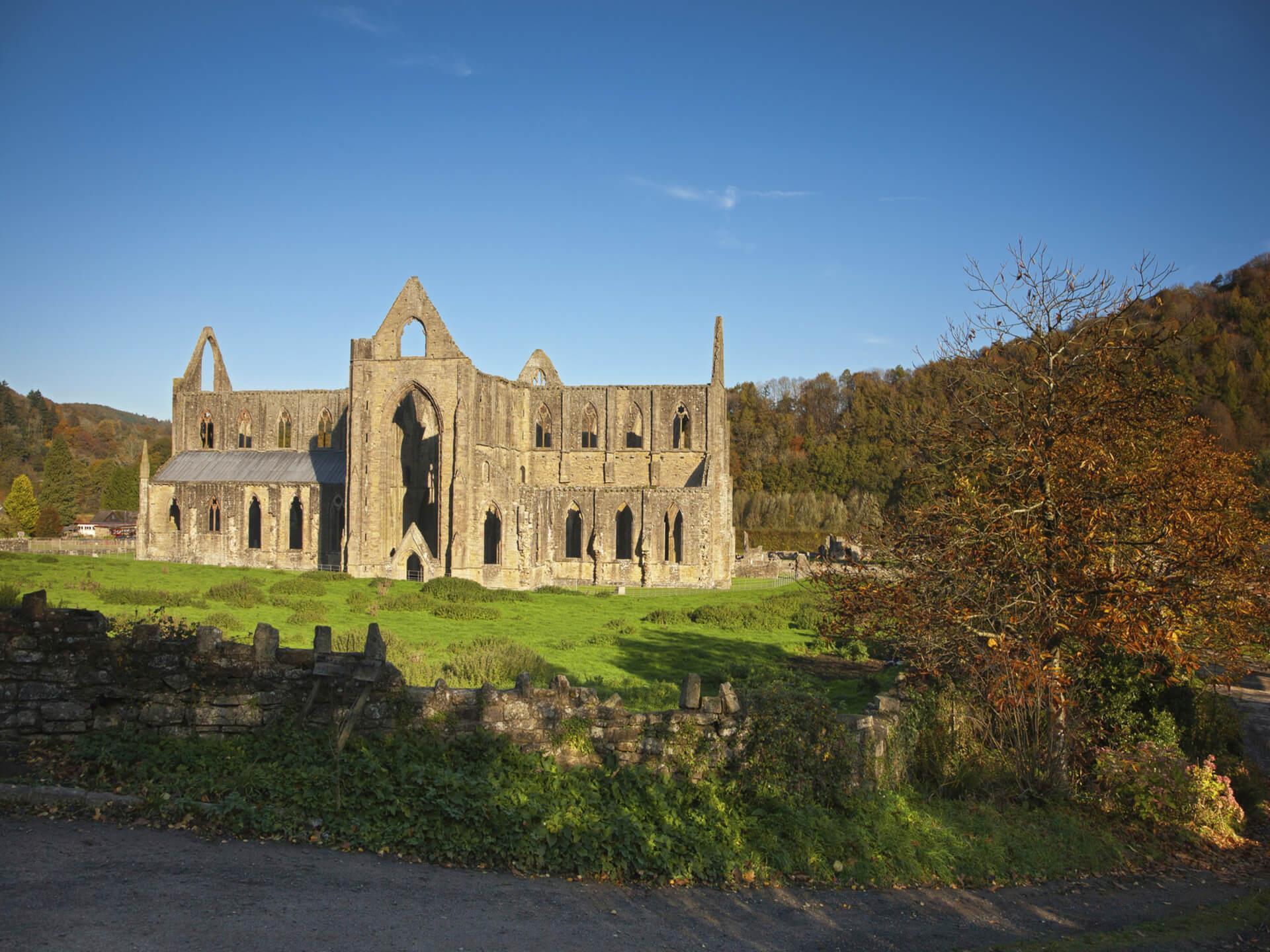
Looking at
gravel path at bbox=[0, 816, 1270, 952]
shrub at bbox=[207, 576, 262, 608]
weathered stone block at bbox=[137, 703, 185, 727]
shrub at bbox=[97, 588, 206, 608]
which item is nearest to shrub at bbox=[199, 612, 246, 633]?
shrub at bbox=[97, 588, 206, 608]

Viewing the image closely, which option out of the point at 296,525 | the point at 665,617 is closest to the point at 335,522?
the point at 296,525

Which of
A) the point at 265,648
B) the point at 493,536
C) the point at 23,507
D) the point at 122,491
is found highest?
the point at 122,491

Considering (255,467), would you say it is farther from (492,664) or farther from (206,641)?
(206,641)

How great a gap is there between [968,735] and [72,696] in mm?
10337

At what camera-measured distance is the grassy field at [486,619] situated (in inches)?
687

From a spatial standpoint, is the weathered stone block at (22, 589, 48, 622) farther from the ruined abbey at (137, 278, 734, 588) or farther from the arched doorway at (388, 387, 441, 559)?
the arched doorway at (388, 387, 441, 559)

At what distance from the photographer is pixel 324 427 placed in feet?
178

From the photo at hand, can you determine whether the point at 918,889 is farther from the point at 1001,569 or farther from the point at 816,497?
the point at 816,497

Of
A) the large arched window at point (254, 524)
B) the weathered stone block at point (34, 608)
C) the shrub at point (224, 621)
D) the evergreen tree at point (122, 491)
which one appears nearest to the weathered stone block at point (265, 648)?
the weathered stone block at point (34, 608)

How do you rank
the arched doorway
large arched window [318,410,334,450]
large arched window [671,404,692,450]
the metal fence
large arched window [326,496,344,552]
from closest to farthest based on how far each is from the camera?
the arched doorway < large arched window [326,496,344,552] < the metal fence < large arched window [671,404,692,450] < large arched window [318,410,334,450]

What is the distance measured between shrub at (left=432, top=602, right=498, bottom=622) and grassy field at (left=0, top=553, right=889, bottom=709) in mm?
83

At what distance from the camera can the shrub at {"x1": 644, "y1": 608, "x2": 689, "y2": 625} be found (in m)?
28.1

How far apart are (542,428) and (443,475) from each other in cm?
1186

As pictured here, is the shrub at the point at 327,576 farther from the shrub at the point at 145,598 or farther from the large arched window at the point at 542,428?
the large arched window at the point at 542,428
